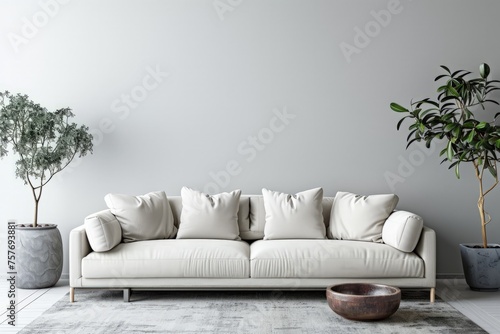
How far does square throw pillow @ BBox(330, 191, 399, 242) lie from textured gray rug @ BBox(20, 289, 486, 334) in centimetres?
55

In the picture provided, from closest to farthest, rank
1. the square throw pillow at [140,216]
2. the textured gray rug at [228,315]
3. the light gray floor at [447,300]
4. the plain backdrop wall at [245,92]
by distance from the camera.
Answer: the textured gray rug at [228,315]
the light gray floor at [447,300]
the square throw pillow at [140,216]
the plain backdrop wall at [245,92]

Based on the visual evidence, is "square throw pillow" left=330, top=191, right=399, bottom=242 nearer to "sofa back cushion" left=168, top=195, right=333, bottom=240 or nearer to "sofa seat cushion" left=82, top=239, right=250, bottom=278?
"sofa back cushion" left=168, top=195, right=333, bottom=240

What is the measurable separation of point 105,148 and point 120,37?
1.05 metres

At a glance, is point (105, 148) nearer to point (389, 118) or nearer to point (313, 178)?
point (313, 178)

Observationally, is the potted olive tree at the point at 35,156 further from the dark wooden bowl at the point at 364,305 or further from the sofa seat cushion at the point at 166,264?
the dark wooden bowl at the point at 364,305

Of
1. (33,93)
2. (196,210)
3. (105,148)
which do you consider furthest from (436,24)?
(33,93)

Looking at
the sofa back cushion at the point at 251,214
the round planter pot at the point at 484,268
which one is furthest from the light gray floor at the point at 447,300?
the sofa back cushion at the point at 251,214

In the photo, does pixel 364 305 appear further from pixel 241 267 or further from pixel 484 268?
pixel 484 268

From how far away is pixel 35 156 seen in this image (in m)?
5.08

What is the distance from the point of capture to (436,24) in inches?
221

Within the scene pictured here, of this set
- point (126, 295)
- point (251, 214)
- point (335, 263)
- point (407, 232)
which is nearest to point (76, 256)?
point (126, 295)

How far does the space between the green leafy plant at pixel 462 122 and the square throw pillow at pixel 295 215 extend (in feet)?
3.51

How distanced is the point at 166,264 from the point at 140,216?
579mm

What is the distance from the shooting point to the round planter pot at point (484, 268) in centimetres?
504
